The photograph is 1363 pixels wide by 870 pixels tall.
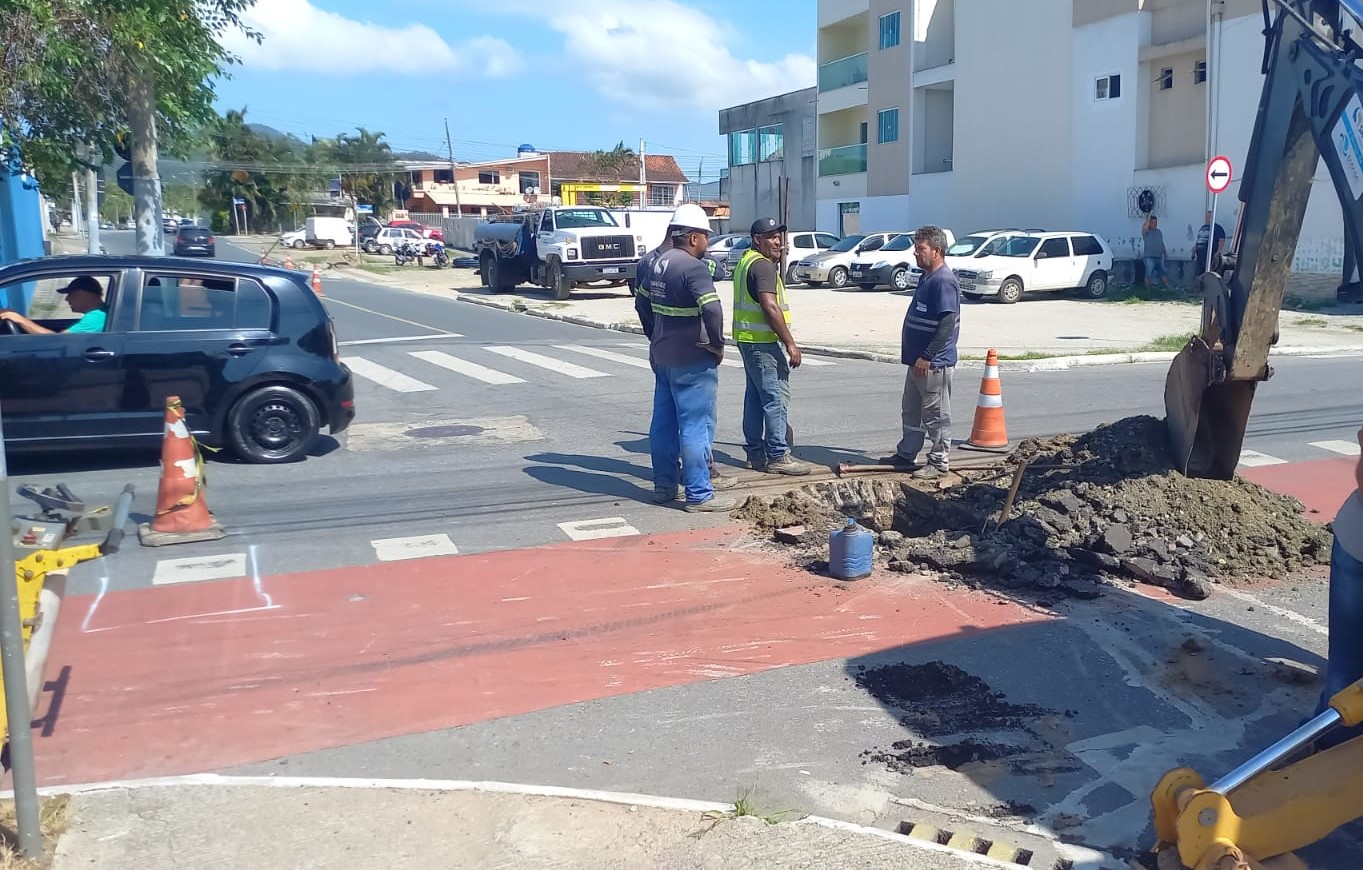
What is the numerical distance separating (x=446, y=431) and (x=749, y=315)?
3.96m

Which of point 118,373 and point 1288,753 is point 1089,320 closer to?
point 118,373

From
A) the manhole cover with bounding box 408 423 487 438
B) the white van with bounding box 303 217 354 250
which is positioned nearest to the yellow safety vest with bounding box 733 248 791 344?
the manhole cover with bounding box 408 423 487 438

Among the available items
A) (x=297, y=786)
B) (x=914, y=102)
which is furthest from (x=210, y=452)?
(x=914, y=102)

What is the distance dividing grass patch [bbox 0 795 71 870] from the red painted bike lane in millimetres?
455

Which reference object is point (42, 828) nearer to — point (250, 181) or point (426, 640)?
point (426, 640)

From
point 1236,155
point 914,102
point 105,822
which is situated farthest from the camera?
point 914,102

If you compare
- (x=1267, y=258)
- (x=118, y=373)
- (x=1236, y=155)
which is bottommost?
(x=118, y=373)

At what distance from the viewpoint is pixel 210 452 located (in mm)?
10320

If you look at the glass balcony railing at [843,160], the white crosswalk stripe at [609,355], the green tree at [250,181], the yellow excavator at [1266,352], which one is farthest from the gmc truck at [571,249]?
the green tree at [250,181]

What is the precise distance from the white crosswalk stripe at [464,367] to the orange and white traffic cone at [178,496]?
7153 millimetres

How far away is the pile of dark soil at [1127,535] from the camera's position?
22.5ft

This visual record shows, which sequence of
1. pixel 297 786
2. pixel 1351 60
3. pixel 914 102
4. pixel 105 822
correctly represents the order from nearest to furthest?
pixel 105 822 → pixel 297 786 → pixel 1351 60 → pixel 914 102

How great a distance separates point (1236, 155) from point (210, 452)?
92.1 ft

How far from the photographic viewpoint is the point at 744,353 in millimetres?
9375
